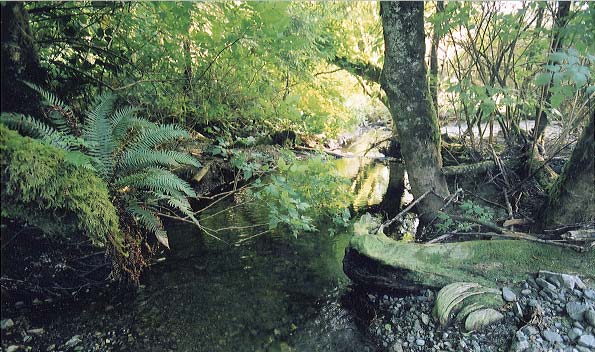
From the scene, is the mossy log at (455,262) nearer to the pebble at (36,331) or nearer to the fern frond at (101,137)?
the fern frond at (101,137)

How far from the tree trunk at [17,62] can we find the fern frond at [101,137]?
476mm

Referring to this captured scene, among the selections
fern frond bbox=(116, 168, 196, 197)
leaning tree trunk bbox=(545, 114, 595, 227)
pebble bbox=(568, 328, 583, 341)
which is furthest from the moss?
leaning tree trunk bbox=(545, 114, 595, 227)

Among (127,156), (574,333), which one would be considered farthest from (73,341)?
(574,333)

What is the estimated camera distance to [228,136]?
6484mm

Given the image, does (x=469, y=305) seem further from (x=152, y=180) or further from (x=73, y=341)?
(x=73, y=341)

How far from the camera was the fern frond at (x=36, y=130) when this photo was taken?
2.73 meters

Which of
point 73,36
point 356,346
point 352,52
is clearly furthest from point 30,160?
point 352,52

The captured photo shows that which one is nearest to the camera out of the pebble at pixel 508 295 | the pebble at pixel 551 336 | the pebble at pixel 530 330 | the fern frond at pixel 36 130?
the fern frond at pixel 36 130

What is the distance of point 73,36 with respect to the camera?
4.12 m

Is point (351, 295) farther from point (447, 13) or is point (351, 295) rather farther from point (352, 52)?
point (352, 52)

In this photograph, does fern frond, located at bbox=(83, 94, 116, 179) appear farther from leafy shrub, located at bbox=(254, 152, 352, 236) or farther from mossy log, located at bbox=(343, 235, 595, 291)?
mossy log, located at bbox=(343, 235, 595, 291)

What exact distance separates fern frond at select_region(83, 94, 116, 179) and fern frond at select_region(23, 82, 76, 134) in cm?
16

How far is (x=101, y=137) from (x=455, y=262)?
4.19 meters

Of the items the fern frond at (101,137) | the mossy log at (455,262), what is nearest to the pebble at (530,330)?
the mossy log at (455,262)
